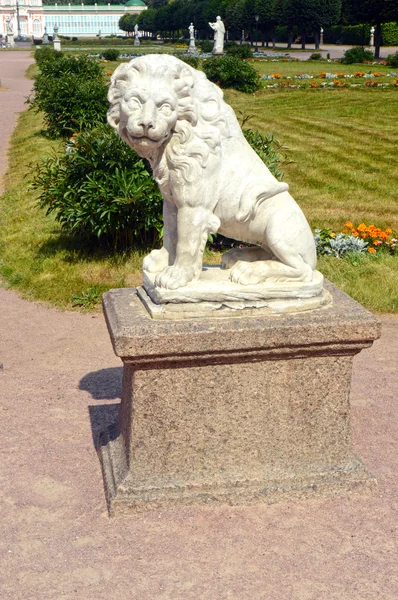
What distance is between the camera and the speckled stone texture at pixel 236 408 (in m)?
3.73

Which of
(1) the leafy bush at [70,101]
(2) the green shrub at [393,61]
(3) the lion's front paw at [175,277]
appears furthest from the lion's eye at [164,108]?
(2) the green shrub at [393,61]

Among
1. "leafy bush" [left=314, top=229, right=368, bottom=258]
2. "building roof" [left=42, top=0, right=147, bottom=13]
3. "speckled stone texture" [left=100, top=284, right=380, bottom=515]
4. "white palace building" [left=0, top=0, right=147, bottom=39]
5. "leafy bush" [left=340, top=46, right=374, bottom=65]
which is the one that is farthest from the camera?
"white palace building" [left=0, top=0, right=147, bottom=39]

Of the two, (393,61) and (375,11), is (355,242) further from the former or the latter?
(375,11)

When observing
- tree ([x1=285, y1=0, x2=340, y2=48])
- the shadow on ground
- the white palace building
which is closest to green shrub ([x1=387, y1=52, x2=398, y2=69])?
tree ([x1=285, y1=0, x2=340, y2=48])

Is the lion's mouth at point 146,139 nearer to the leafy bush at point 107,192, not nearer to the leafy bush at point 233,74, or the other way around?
the leafy bush at point 107,192

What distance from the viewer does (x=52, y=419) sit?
4.93 meters

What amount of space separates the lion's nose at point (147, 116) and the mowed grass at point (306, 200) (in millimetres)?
3822

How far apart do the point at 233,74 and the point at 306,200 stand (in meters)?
13.3

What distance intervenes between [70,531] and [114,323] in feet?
3.57

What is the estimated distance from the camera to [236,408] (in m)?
3.92

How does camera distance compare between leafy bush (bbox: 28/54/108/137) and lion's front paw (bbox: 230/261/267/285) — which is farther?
leafy bush (bbox: 28/54/108/137)

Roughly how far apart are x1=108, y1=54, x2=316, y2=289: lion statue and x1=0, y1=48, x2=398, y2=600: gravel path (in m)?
1.26

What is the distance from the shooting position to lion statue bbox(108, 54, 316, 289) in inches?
138

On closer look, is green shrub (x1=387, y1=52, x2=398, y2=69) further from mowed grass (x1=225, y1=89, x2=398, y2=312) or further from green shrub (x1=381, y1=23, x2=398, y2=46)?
green shrub (x1=381, y1=23, x2=398, y2=46)
